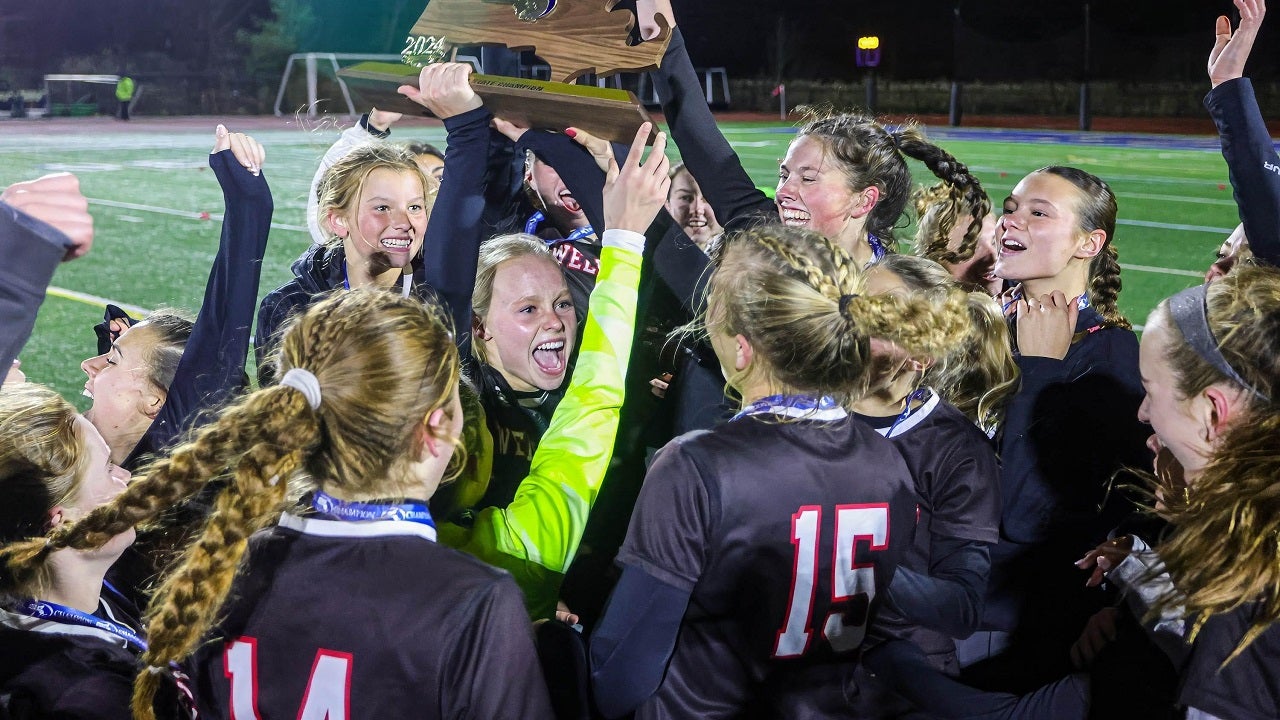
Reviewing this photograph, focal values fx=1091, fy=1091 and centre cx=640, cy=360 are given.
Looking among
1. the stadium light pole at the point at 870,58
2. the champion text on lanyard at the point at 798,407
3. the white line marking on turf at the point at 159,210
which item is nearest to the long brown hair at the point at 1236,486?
the champion text on lanyard at the point at 798,407

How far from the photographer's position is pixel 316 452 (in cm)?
167

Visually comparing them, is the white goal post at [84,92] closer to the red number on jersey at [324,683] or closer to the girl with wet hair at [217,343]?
the girl with wet hair at [217,343]

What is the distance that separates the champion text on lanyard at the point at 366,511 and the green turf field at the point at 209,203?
7.60ft

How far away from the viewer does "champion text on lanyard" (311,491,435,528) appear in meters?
1.63

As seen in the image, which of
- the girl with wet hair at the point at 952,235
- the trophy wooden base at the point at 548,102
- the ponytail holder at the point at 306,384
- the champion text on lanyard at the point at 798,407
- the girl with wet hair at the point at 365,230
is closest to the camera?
the ponytail holder at the point at 306,384

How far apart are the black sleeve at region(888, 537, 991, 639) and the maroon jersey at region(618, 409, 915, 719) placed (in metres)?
0.20

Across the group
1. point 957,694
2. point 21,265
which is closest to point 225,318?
point 21,265

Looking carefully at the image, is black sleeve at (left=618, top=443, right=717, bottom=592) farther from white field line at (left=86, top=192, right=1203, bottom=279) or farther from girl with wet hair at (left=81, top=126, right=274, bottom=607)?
white field line at (left=86, top=192, right=1203, bottom=279)

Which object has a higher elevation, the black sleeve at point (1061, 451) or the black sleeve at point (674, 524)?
the black sleeve at point (674, 524)

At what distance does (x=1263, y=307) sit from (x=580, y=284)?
6.87 ft

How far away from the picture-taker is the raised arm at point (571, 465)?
2152 mm

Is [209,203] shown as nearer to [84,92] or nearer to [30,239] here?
[30,239]

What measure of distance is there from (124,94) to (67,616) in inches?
1201

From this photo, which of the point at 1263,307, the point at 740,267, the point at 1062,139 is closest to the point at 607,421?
the point at 740,267
